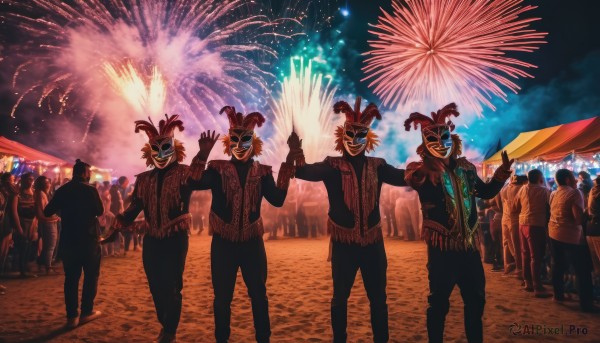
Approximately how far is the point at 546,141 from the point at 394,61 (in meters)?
6.57

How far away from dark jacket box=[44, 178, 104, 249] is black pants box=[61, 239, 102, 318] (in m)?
0.08

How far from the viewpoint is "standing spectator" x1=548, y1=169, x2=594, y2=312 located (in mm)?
6113

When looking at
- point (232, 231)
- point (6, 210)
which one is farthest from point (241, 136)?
point (6, 210)

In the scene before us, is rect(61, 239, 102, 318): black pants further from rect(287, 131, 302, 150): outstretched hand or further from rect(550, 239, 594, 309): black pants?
rect(550, 239, 594, 309): black pants

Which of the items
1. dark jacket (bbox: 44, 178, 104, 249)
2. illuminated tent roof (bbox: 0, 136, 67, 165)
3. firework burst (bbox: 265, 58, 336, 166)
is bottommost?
dark jacket (bbox: 44, 178, 104, 249)

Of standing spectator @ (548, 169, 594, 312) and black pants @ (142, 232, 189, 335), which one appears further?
standing spectator @ (548, 169, 594, 312)

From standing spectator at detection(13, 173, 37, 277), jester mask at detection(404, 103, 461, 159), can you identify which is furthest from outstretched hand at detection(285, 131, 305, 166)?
standing spectator at detection(13, 173, 37, 277)

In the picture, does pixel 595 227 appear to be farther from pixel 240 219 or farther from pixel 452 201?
pixel 240 219

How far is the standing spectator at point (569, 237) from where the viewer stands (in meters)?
6.11

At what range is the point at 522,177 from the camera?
8.07 metres

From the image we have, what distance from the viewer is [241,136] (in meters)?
4.61

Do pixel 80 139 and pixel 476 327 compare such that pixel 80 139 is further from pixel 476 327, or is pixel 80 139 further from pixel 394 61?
pixel 476 327

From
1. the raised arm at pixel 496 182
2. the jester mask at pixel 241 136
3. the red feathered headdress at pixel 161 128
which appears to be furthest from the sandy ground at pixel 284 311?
the red feathered headdress at pixel 161 128

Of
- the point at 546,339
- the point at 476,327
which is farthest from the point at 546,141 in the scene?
the point at 476,327
